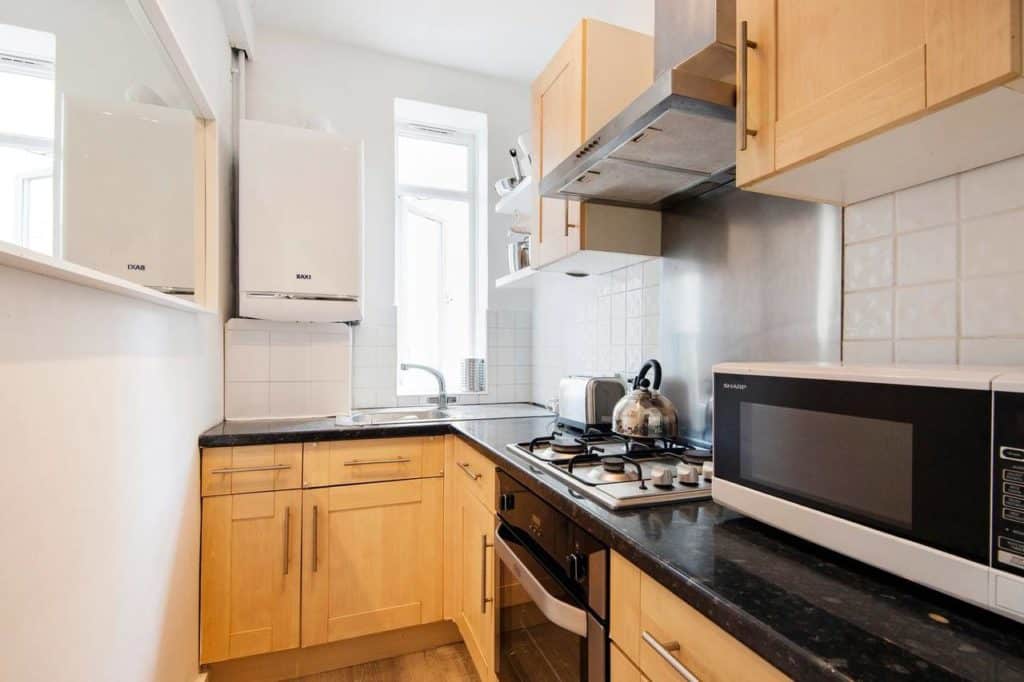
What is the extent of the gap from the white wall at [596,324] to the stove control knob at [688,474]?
0.68m

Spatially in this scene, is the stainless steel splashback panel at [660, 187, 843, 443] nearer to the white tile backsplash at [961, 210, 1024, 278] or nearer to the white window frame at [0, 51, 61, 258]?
the white tile backsplash at [961, 210, 1024, 278]

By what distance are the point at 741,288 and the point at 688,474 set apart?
60 centimetres

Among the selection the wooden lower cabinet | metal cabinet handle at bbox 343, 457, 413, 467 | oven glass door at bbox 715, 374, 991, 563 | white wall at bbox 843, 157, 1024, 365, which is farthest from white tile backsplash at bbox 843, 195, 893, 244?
metal cabinet handle at bbox 343, 457, 413, 467

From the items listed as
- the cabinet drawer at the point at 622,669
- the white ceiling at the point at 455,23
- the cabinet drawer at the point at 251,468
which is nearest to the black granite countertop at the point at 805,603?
the cabinet drawer at the point at 622,669

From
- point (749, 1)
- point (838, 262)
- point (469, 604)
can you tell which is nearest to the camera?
point (749, 1)

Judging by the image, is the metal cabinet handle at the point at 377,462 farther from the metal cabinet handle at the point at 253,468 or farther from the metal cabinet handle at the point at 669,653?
the metal cabinet handle at the point at 669,653

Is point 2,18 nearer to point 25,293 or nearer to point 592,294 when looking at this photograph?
point 25,293

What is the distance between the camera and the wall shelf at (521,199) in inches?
81.3

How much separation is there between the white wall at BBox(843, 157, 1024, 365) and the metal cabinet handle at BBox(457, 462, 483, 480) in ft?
3.72

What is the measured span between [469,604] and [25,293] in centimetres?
159

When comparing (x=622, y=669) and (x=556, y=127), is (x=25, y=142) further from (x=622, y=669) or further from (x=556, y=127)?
(x=556, y=127)

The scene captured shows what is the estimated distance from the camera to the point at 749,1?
0.92m

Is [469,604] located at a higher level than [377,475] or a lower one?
lower

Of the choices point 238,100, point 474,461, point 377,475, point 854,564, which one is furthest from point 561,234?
point 238,100
